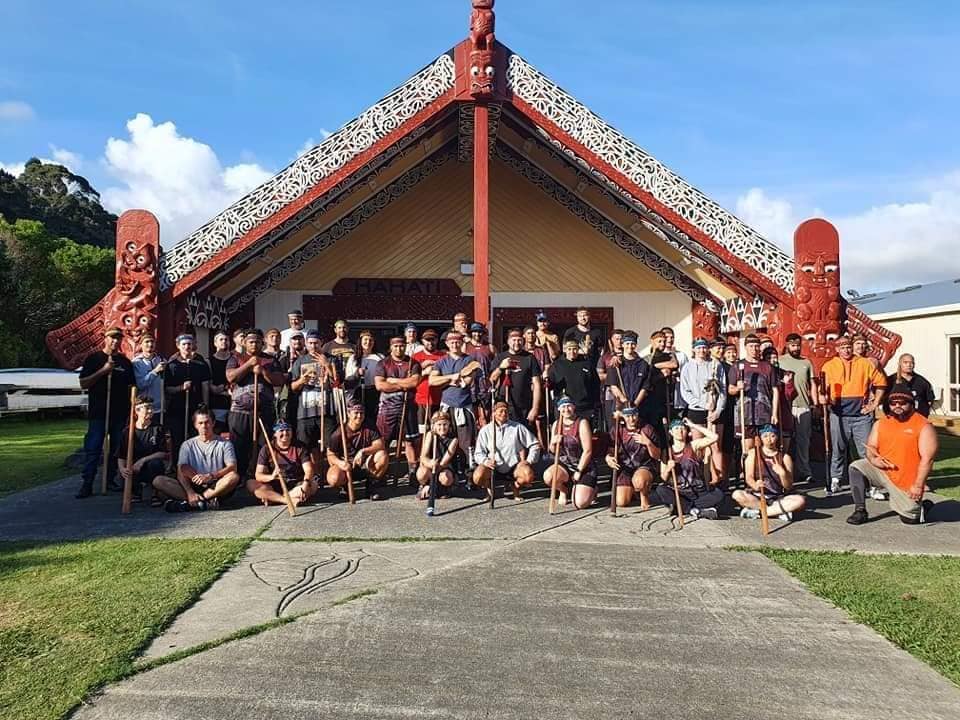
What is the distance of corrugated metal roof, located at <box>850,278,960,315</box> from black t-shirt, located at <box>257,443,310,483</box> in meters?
14.8

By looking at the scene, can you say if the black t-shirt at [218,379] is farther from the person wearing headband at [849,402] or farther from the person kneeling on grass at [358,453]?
the person wearing headband at [849,402]

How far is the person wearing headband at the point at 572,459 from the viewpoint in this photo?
7.07 meters

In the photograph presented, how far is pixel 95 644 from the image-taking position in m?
3.74

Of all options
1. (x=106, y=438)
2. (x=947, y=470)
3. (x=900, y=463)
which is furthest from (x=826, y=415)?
(x=106, y=438)

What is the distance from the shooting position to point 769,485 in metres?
6.67

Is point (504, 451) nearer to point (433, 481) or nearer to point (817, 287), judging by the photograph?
point (433, 481)

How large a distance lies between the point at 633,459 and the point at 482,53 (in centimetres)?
531

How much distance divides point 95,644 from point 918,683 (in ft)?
12.6

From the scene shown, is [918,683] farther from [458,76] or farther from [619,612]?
[458,76]

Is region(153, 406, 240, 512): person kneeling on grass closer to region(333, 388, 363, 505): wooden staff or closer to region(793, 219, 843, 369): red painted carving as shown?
region(333, 388, 363, 505): wooden staff

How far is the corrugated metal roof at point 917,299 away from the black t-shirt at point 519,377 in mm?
12554

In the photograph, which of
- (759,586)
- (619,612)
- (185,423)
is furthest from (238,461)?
(759,586)

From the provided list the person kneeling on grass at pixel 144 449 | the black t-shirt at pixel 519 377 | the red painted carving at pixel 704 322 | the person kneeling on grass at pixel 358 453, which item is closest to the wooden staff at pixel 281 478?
the person kneeling on grass at pixel 358 453

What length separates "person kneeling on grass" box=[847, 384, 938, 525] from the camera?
656 cm
